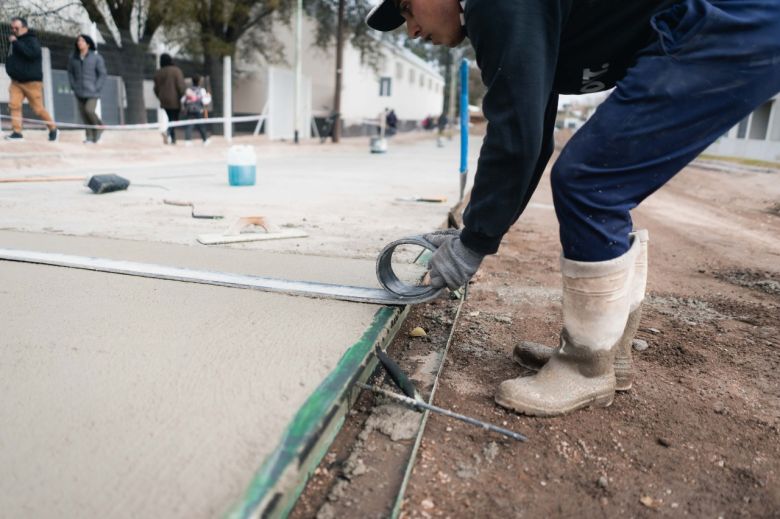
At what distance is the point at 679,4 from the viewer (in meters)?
1.53

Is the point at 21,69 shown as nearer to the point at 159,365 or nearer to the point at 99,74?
the point at 99,74

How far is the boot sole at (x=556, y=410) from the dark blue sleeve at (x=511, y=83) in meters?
0.56

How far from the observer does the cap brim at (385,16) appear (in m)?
1.96

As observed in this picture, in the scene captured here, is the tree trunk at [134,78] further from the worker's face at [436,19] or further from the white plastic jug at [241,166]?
the worker's face at [436,19]

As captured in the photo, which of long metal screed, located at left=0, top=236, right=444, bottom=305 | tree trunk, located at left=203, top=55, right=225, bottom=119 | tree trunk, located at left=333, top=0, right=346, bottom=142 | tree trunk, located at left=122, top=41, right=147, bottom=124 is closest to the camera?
long metal screed, located at left=0, top=236, right=444, bottom=305

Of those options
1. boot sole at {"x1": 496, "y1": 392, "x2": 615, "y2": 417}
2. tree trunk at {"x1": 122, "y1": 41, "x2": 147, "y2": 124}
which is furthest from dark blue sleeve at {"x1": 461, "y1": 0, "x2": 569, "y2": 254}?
tree trunk at {"x1": 122, "y1": 41, "x2": 147, "y2": 124}

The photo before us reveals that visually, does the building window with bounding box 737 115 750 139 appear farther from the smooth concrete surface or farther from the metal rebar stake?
the metal rebar stake

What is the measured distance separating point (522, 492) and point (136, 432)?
0.93 m

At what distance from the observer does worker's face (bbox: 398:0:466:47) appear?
1674mm

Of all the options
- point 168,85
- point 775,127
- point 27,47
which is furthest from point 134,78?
point 775,127

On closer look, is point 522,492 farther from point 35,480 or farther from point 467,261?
point 35,480

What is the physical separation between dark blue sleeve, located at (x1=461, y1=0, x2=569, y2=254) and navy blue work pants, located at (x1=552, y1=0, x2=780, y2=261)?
0.15 meters

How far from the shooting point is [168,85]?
443 inches

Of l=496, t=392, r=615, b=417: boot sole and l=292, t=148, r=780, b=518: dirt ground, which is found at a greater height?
l=496, t=392, r=615, b=417: boot sole
